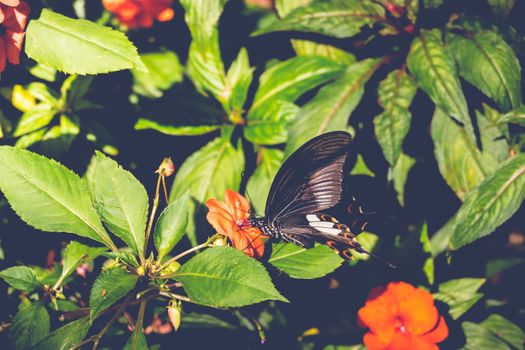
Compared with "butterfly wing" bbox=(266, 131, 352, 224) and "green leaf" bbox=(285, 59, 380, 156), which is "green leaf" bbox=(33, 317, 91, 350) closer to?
"butterfly wing" bbox=(266, 131, 352, 224)

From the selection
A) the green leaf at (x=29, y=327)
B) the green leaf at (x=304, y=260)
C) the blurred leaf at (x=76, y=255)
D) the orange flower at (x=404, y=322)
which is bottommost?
the orange flower at (x=404, y=322)

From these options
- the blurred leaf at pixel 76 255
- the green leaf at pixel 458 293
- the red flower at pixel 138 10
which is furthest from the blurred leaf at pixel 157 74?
the green leaf at pixel 458 293

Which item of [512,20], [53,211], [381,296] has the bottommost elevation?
[381,296]

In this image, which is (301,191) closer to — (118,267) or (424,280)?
(118,267)

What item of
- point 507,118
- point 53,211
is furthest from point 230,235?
point 507,118

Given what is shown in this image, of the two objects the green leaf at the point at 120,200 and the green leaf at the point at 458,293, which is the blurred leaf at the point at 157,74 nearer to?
the green leaf at the point at 120,200
